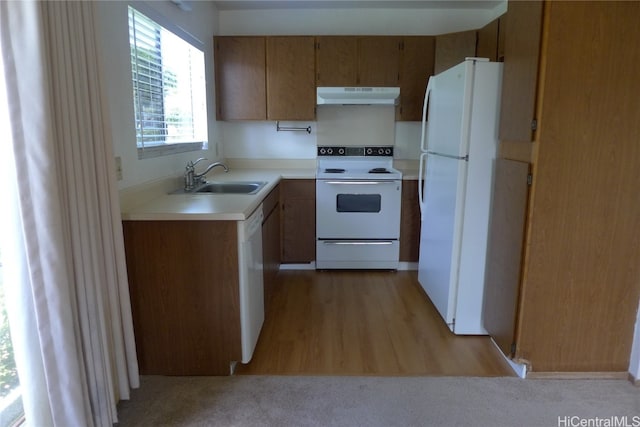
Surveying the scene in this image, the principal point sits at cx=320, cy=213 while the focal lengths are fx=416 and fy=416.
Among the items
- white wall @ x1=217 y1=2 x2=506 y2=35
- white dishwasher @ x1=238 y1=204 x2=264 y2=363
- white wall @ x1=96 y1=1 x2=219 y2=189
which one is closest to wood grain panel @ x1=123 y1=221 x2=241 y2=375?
white dishwasher @ x1=238 y1=204 x2=264 y2=363

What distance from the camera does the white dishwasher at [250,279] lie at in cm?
205

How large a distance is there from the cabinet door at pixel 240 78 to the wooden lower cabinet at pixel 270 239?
86 centimetres

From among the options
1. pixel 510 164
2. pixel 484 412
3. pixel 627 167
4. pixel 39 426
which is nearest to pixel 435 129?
pixel 510 164

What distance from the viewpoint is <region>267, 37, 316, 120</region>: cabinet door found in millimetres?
3738

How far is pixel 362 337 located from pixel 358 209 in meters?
1.38

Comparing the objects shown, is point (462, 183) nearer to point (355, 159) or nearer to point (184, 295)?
point (184, 295)

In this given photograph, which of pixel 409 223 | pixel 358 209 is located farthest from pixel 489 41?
pixel 358 209

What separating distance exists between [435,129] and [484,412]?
182 cm

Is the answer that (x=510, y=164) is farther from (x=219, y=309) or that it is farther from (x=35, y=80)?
(x=35, y=80)

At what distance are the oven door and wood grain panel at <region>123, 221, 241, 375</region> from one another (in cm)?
177

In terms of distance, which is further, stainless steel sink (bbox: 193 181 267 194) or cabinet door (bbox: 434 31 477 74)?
cabinet door (bbox: 434 31 477 74)

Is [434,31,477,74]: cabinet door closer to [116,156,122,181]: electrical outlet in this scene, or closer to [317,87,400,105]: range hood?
[317,87,400,105]: range hood

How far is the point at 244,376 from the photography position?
85.8 inches

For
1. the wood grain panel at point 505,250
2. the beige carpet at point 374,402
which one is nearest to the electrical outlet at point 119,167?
the beige carpet at point 374,402
